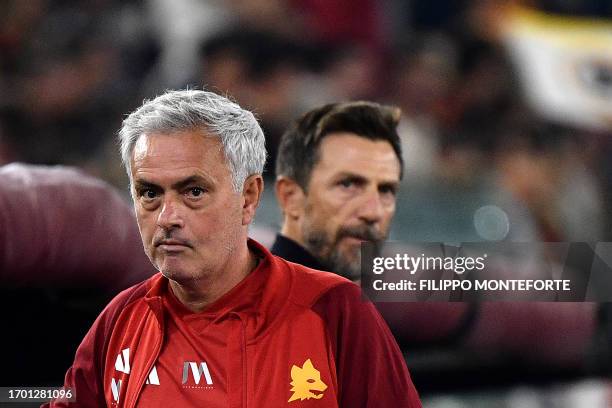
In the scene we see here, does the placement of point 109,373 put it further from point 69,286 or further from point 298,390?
point 69,286

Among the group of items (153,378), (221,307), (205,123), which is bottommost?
(153,378)

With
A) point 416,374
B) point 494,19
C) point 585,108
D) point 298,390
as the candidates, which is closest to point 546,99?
point 585,108

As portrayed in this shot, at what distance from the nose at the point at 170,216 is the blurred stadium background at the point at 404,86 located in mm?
858

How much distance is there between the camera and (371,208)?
2.27 m

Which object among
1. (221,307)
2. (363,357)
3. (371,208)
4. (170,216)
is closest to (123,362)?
(221,307)

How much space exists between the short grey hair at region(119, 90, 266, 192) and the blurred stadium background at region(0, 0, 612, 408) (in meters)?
0.79

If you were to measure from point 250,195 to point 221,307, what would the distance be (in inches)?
8.1

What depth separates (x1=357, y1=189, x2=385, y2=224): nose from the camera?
7.44 ft

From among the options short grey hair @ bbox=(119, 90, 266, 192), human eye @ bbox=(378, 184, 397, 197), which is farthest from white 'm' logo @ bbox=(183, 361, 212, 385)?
human eye @ bbox=(378, 184, 397, 197)

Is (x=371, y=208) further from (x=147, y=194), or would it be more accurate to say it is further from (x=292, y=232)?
(x=147, y=194)

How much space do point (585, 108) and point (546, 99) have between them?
0.11m

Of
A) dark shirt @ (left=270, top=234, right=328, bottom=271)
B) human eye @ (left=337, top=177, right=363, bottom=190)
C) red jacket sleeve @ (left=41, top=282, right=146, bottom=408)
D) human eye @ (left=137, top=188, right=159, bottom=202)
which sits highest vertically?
human eye @ (left=137, top=188, right=159, bottom=202)

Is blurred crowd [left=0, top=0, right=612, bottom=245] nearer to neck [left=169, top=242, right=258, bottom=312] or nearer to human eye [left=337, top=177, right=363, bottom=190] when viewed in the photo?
human eye [left=337, top=177, right=363, bottom=190]

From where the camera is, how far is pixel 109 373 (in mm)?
1563
